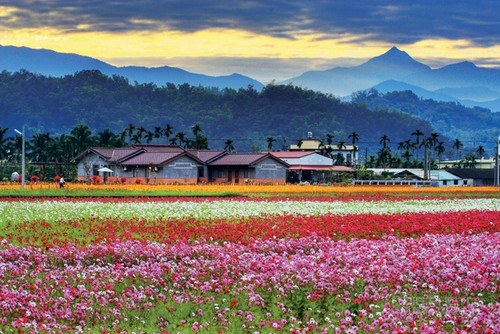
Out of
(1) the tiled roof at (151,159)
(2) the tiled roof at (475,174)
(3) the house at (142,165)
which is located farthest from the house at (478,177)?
(1) the tiled roof at (151,159)

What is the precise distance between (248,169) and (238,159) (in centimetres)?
151

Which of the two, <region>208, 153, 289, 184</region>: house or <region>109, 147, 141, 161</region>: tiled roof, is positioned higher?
<region>109, 147, 141, 161</region>: tiled roof

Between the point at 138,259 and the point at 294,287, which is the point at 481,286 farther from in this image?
the point at 138,259

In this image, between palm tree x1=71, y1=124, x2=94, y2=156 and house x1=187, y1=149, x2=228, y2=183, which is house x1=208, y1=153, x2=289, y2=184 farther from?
palm tree x1=71, y1=124, x2=94, y2=156

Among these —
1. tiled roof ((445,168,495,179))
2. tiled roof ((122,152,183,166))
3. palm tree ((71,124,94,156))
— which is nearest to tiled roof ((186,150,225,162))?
tiled roof ((122,152,183,166))

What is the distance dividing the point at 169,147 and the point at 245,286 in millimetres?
73265

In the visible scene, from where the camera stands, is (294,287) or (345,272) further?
(345,272)

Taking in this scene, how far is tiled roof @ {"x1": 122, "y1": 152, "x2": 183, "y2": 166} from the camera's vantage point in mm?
72938

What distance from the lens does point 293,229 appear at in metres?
23.5

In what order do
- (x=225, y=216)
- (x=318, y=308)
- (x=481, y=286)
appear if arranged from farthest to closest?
(x=225, y=216)
(x=481, y=286)
(x=318, y=308)

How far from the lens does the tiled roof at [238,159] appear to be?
77.7m

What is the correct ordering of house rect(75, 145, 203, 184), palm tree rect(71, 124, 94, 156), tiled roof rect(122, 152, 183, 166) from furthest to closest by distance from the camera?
1. palm tree rect(71, 124, 94, 156)
2. tiled roof rect(122, 152, 183, 166)
3. house rect(75, 145, 203, 184)

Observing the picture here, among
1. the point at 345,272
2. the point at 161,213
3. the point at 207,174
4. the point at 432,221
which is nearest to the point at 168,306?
→ the point at 345,272

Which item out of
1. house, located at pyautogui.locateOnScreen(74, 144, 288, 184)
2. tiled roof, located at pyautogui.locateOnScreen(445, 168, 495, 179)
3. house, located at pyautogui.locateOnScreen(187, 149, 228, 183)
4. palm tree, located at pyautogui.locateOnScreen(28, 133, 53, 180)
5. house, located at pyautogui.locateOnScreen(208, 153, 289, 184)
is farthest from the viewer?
tiled roof, located at pyautogui.locateOnScreen(445, 168, 495, 179)
